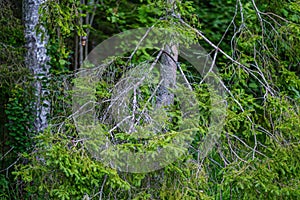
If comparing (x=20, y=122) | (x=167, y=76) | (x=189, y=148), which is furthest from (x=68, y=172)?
(x=20, y=122)

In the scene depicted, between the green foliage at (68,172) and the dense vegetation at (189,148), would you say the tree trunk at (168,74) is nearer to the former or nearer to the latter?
the dense vegetation at (189,148)

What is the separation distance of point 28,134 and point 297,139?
335 cm

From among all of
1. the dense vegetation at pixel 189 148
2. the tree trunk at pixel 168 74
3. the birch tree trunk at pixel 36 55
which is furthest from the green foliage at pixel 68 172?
the birch tree trunk at pixel 36 55

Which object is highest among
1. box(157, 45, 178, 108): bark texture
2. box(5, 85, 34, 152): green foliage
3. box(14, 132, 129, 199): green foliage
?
box(157, 45, 178, 108): bark texture

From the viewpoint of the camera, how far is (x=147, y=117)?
10.7ft

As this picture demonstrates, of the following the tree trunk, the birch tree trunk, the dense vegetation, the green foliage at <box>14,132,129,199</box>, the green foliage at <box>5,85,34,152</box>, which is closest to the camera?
the green foliage at <box>14,132,129,199</box>

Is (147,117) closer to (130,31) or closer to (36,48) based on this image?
(36,48)

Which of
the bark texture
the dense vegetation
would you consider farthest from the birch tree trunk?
the bark texture

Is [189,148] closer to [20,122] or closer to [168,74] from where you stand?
[168,74]

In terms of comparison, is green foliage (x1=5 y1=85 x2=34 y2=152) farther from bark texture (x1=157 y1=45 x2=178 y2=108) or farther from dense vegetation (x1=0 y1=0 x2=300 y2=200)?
bark texture (x1=157 y1=45 x2=178 y2=108)

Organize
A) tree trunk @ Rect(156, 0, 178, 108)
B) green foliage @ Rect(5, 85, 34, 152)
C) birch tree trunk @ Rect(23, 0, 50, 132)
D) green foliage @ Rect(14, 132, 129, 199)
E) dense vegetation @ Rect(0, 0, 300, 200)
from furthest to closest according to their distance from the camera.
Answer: green foliage @ Rect(5, 85, 34, 152), birch tree trunk @ Rect(23, 0, 50, 132), tree trunk @ Rect(156, 0, 178, 108), dense vegetation @ Rect(0, 0, 300, 200), green foliage @ Rect(14, 132, 129, 199)

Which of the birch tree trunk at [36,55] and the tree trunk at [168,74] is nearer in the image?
the tree trunk at [168,74]

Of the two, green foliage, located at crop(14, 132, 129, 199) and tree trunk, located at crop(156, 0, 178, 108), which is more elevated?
tree trunk, located at crop(156, 0, 178, 108)

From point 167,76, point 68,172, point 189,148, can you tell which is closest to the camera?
point 68,172
